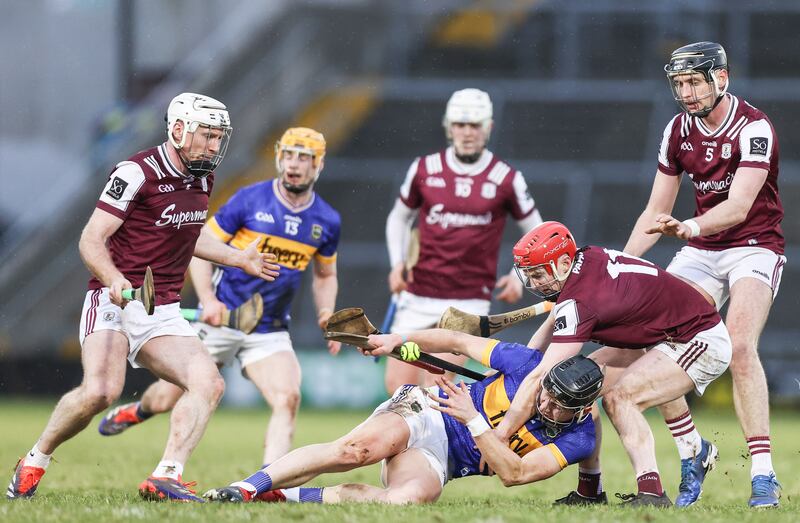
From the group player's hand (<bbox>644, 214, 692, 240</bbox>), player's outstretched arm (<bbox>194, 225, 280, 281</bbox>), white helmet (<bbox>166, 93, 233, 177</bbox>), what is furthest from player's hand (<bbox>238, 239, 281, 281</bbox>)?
player's hand (<bbox>644, 214, 692, 240</bbox>)

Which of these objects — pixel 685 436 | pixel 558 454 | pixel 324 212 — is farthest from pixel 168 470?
pixel 685 436

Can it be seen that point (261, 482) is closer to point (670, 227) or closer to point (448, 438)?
point (448, 438)

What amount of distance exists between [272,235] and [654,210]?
2.33 m

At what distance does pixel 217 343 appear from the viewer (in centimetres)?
790

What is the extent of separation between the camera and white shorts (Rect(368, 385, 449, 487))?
615 cm

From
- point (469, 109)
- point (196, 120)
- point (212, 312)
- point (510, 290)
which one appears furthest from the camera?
point (510, 290)

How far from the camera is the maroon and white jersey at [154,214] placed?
6289 mm

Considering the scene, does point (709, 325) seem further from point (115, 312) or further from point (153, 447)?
point (153, 447)

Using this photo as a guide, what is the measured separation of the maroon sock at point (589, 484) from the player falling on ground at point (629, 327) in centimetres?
4

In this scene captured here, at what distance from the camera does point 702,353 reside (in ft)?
20.6

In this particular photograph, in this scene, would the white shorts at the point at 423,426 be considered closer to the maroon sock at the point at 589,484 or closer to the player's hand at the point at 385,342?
the player's hand at the point at 385,342

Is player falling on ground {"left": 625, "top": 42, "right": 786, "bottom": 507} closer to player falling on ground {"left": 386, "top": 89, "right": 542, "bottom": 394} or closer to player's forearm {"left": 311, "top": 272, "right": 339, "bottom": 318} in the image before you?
player falling on ground {"left": 386, "top": 89, "right": 542, "bottom": 394}

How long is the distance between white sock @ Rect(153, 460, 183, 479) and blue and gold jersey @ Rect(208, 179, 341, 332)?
203cm

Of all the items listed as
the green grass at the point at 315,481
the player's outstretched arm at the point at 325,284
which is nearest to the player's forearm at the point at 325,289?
the player's outstretched arm at the point at 325,284
